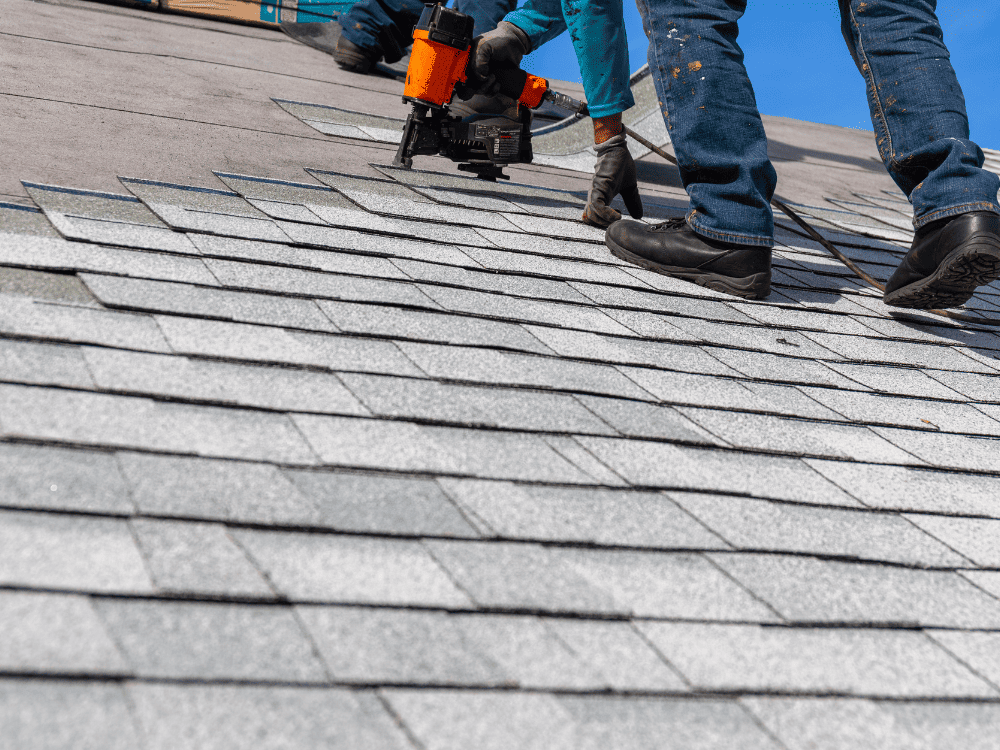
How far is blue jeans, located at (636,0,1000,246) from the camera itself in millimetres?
2492

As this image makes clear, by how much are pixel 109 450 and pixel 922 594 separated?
3.74 feet

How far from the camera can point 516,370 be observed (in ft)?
5.49

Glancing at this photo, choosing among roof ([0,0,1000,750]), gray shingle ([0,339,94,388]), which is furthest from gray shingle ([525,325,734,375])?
gray shingle ([0,339,94,388])

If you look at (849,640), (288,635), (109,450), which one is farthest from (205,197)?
(849,640)

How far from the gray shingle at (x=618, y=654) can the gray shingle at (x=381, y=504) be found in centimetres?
20

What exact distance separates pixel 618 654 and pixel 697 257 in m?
1.74

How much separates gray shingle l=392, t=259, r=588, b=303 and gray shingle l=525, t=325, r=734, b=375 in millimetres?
215

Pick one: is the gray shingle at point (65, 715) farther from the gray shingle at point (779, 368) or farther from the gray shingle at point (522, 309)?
the gray shingle at point (779, 368)

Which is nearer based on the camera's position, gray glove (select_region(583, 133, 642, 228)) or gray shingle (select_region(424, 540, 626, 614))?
gray shingle (select_region(424, 540, 626, 614))

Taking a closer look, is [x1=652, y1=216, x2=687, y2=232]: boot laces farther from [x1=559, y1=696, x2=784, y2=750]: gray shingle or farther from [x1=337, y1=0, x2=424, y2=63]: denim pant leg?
[x1=337, y1=0, x2=424, y2=63]: denim pant leg

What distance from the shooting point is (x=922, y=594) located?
1.26 metres

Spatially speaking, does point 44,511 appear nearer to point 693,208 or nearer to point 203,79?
point 693,208

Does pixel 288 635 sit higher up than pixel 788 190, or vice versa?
pixel 788 190

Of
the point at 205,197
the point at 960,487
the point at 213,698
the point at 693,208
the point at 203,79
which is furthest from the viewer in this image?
the point at 203,79
